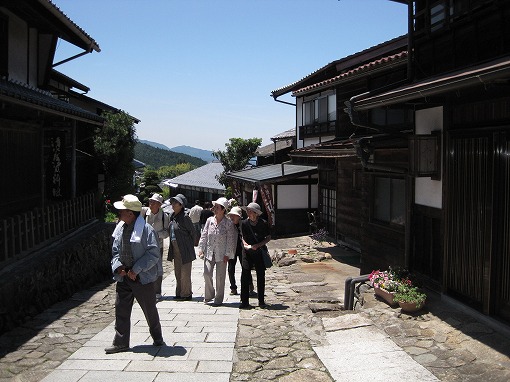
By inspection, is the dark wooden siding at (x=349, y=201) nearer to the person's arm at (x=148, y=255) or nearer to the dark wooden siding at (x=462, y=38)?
the dark wooden siding at (x=462, y=38)

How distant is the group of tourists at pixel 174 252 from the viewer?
5840mm

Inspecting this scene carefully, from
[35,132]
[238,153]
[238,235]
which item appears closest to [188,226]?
[238,235]

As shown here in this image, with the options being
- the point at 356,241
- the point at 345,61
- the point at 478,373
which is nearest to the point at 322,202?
the point at 356,241

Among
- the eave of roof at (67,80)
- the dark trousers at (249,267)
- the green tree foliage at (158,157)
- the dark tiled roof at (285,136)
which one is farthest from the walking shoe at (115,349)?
the green tree foliage at (158,157)

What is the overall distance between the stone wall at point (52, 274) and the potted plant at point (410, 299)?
6.08 metres

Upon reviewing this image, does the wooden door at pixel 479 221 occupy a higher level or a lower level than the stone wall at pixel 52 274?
higher

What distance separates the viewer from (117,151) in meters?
25.5

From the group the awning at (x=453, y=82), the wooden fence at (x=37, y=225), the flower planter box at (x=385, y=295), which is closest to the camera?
the awning at (x=453, y=82)

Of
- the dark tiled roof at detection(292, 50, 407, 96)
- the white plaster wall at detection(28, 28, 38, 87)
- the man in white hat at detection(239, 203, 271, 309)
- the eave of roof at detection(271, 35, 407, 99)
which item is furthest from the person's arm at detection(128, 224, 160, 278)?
the eave of roof at detection(271, 35, 407, 99)

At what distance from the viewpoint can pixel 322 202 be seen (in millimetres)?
20281

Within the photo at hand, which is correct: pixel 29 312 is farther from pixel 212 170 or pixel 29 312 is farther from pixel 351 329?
pixel 212 170

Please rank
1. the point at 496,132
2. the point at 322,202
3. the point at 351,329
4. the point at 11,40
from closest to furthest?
the point at 496,132, the point at 351,329, the point at 11,40, the point at 322,202

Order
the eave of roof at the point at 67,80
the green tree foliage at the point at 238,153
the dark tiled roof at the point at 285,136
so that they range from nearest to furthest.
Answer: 1. the eave of roof at the point at 67,80
2. the dark tiled roof at the point at 285,136
3. the green tree foliage at the point at 238,153

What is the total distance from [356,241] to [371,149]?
6977mm
